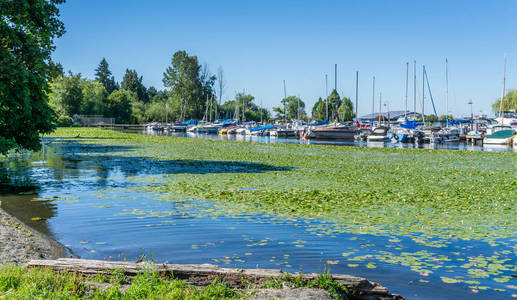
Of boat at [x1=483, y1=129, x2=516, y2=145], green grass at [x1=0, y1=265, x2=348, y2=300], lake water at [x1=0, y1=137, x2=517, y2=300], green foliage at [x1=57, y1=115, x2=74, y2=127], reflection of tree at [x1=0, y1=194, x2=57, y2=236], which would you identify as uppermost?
green foliage at [x1=57, y1=115, x2=74, y2=127]

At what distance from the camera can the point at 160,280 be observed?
7.28 m

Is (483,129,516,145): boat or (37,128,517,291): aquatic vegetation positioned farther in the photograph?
(483,129,516,145): boat

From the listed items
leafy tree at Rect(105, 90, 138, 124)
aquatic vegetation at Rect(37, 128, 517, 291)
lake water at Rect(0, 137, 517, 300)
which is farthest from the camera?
leafy tree at Rect(105, 90, 138, 124)

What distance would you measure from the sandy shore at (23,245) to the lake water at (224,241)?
513 millimetres

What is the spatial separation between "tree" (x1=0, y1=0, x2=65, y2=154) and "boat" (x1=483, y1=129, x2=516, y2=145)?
80.3 meters

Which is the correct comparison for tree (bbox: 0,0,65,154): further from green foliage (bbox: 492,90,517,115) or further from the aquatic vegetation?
green foliage (bbox: 492,90,517,115)

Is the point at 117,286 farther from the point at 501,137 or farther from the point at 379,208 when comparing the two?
the point at 501,137

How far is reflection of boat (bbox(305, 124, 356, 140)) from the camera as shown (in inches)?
3984

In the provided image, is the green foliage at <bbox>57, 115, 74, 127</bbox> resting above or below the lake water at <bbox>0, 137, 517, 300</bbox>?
above

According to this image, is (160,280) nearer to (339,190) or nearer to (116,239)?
(116,239)

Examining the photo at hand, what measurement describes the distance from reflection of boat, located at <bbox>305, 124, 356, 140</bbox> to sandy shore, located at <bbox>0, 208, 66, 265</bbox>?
9159cm

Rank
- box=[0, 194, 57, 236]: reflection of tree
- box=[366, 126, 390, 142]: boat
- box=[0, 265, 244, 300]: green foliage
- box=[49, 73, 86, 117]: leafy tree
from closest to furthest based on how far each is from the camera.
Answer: box=[0, 265, 244, 300]: green foliage, box=[0, 194, 57, 236]: reflection of tree, box=[366, 126, 390, 142]: boat, box=[49, 73, 86, 117]: leafy tree

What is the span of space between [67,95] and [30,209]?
118449 mm

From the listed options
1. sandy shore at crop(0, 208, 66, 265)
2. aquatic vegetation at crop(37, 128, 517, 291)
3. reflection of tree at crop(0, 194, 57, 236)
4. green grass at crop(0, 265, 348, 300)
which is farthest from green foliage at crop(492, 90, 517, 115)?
green grass at crop(0, 265, 348, 300)
